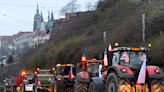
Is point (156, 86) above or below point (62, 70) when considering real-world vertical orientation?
above

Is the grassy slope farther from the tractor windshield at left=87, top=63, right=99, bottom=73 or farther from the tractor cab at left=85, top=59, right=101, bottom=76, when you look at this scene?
the tractor windshield at left=87, top=63, right=99, bottom=73

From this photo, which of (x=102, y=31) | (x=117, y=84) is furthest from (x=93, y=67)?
(x=102, y=31)

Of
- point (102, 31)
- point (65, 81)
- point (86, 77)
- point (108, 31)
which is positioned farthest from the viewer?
point (102, 31)

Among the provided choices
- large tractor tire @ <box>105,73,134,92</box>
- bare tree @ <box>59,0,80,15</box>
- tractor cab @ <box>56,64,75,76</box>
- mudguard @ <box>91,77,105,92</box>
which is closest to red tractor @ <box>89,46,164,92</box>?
large tractor tire @ <box>105,73,134,92</box>

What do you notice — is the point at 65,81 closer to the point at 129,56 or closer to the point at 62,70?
the point at 62,70

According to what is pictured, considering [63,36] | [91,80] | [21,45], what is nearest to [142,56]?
[91,80]

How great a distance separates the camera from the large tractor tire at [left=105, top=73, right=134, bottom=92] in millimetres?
17906

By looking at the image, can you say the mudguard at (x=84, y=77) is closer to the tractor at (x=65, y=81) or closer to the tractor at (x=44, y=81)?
the tractor at (x=65, y=81)

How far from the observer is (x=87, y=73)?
22.7 meters

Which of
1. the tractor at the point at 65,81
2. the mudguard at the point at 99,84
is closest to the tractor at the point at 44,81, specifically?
the tractor at the point at 65,81

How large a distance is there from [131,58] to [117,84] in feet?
4.60

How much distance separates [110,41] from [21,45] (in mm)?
101595

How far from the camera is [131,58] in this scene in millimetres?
18969

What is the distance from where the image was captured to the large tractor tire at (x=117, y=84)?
17.9 m
